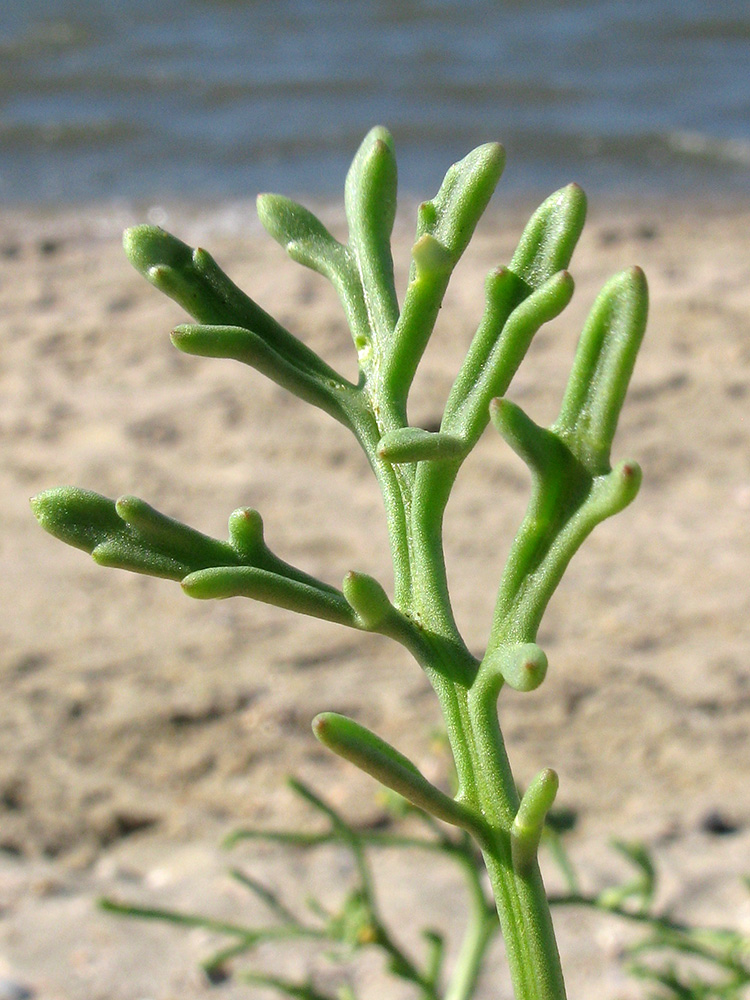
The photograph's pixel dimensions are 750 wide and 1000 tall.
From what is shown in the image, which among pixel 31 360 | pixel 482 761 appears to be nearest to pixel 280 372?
pixel 482 761

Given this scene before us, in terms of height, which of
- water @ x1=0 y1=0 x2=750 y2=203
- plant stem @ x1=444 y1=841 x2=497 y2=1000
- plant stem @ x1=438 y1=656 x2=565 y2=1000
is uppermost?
water @ x1=0 y1=0 x2=750 y2=203

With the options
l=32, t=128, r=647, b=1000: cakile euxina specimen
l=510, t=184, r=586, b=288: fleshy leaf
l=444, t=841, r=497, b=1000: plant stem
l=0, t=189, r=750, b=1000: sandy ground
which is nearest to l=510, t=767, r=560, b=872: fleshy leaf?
l=32, t=128, r=647, b=1000: cakile euxina specimen

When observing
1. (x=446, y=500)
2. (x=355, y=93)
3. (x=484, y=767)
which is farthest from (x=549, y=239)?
(x=355, y=93)

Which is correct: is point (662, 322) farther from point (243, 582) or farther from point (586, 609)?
point (243, 582)

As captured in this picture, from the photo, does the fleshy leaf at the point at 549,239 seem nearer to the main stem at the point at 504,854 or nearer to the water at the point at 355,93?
the main stem at the point at 504,854

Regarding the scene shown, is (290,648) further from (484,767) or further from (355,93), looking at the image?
(355,93)

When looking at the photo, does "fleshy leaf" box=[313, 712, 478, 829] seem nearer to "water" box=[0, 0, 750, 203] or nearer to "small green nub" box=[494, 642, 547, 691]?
"small green nub" box=[494, 642, 547, 691]
